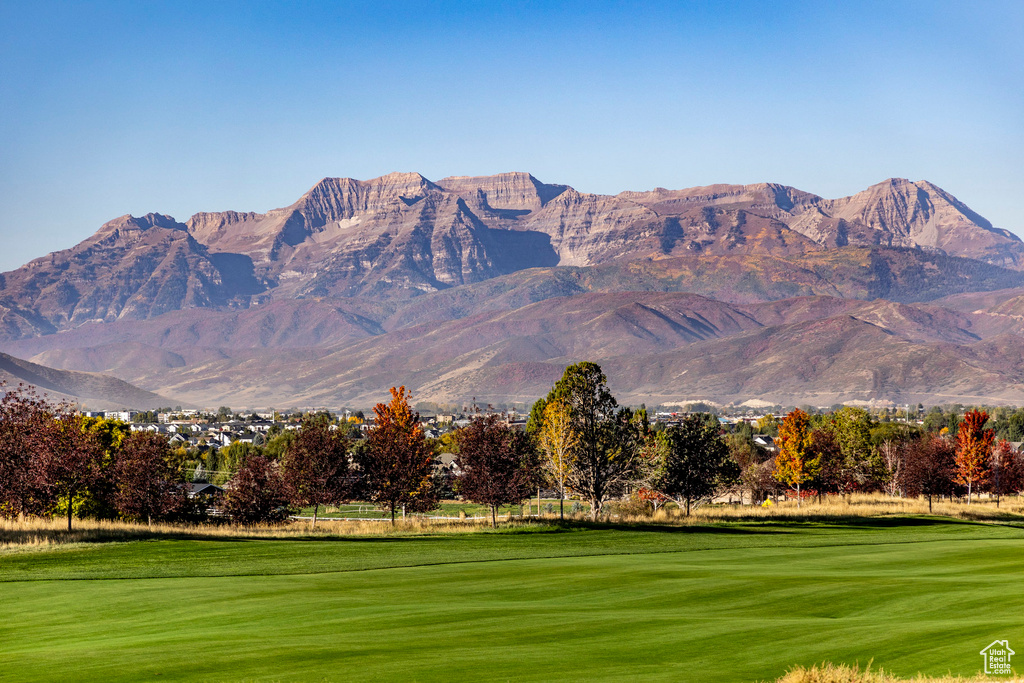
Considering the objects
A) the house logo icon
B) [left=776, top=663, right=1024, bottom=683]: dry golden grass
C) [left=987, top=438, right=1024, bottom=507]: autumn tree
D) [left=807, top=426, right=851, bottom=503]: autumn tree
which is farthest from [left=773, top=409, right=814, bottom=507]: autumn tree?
[left=776, top=663, right=1024, bottom=683]: dry golden grass

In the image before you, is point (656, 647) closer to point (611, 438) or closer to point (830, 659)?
point (830, 659)

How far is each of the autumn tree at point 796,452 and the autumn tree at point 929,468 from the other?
8781mm

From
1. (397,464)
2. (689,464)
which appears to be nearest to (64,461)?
(397,464)

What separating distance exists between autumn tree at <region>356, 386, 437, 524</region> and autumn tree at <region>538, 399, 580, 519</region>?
873cm

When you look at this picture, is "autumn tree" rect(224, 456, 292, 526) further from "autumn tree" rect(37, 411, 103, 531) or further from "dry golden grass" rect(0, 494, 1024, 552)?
"autumn tree" rect(37, 411, 103, 531)

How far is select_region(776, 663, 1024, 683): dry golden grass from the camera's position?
54.5 ft

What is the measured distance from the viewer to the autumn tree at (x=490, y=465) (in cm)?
6372

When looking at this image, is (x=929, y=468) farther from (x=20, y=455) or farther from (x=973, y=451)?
(x=20, y=455)

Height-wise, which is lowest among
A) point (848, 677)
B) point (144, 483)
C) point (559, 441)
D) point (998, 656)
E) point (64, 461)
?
point (998, 656)

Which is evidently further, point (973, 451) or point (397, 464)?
point (973, 451)

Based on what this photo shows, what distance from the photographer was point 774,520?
7025 centimetres

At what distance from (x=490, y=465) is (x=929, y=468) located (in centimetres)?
4420

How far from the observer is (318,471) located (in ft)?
244

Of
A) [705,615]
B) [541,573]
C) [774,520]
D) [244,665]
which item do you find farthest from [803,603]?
[774,520]
